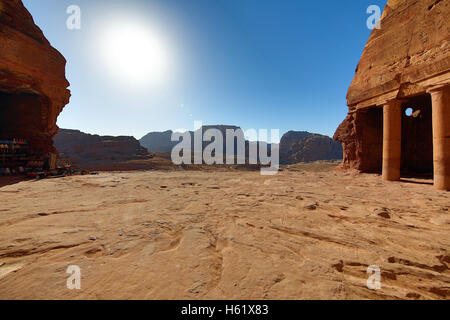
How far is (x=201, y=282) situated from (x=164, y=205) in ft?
9.62

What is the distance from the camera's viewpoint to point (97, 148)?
120 ft

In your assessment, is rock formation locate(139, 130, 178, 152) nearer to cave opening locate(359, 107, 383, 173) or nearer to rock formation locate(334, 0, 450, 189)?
cave opening locate(359, 107, 383, 173)

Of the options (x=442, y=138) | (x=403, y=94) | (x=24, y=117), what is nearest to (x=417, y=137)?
(x=403, y=94)

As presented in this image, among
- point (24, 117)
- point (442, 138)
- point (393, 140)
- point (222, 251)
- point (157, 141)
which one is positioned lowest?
point (222, 251)

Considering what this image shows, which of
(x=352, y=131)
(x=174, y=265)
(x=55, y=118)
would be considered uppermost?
(x=55, y=118)

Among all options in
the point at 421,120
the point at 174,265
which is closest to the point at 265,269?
the point at 174,265

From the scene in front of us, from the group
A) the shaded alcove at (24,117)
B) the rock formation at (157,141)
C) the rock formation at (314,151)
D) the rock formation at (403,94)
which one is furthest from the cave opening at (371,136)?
the rock formation at (157,141)

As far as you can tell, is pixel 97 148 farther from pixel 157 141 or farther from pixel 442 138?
pixel 157 141

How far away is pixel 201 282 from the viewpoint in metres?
1.65

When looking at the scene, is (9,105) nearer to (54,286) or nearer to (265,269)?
(54,286)

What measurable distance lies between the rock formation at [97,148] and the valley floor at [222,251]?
3191 cm

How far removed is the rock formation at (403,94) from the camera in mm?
6824

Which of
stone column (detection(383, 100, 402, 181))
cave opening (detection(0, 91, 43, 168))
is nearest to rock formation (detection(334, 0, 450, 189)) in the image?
stone column (detection(383, 100, 402, 181))

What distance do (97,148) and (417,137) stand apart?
4718 centimetres
